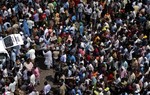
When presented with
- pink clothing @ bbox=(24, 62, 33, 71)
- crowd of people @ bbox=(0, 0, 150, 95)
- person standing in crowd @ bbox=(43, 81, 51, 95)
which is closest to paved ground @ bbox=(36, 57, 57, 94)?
crowd of people @ bbox=(0, 0, 150, 95)

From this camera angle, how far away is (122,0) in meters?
30.8

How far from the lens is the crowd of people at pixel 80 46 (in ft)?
78.8

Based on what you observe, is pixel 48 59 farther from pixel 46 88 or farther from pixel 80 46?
pixel 46 88

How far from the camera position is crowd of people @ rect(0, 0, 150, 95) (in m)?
24.0

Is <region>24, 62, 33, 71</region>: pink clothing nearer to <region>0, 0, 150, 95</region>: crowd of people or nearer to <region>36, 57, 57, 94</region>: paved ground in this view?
<region>0, 0, 150, 95</region>: crowd of people

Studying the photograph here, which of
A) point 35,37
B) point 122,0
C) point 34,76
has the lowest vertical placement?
point 34,76

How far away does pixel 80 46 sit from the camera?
2627cm

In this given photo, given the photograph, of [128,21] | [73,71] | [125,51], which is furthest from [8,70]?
[128,21]

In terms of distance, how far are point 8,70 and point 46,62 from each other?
2209 mm

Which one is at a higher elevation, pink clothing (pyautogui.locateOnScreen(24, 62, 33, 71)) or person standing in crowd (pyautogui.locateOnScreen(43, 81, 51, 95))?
pink clothing (pyautogui.locateOnScreen(24, 62, 33, 71))

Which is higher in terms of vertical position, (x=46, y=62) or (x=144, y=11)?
(x=144, y=11)

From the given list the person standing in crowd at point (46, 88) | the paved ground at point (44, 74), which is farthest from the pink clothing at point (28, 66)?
the person standing in crowd at point (46, 88)

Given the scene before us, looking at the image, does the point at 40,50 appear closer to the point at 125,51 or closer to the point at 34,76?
the point at 34,76

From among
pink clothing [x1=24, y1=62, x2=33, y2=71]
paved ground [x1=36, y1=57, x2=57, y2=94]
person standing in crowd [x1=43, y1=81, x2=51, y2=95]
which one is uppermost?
pink clothing [x1=24, y1=62, x2=33, y2=71]
